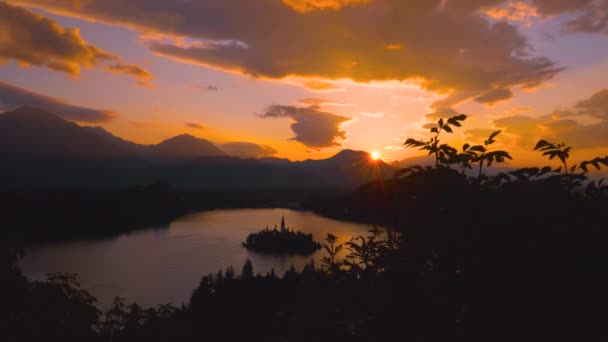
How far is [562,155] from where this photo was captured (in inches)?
144

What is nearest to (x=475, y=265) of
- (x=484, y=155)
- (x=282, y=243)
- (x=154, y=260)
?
(x=484, y=155)

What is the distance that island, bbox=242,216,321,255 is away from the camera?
85.6 m

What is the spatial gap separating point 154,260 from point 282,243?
29498 millimetres

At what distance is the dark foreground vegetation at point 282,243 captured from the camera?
8556cm

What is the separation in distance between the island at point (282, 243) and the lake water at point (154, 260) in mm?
3282

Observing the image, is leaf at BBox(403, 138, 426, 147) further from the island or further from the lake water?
the island

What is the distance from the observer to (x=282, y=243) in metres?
88.1

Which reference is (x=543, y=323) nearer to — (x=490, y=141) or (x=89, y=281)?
(x=490, y=141)

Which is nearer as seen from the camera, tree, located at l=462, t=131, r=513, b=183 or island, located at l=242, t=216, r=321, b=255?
tree, located at l=462, t=131, r=513, b=183

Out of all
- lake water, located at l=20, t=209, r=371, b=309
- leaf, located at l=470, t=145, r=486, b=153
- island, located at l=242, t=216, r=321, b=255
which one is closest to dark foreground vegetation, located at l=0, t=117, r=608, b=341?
leaf, located at l=470, t=145, r=486, b=153

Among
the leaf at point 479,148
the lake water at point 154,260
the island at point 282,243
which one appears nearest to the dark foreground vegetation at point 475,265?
the leaf at point 479,148

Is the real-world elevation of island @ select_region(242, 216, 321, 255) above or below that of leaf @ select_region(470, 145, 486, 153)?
below

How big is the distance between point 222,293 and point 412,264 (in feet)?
120

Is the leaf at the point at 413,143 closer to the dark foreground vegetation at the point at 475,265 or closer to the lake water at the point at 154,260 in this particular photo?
the dark foreground vegetation at the point at 475,265
